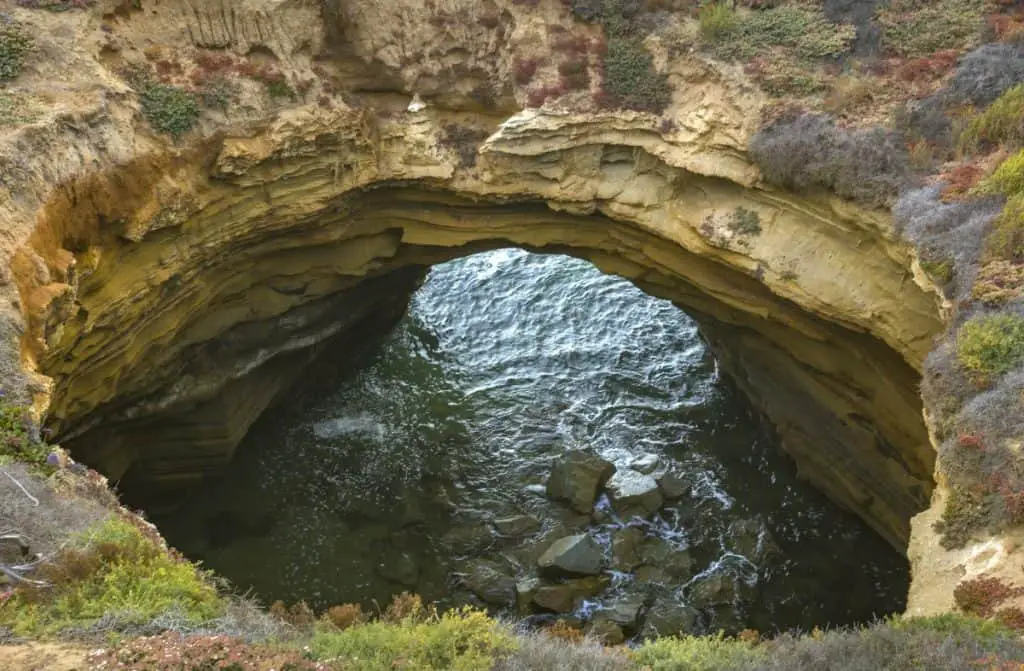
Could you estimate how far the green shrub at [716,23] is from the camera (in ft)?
51.7

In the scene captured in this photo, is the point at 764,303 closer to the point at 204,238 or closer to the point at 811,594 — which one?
the point at 811,594

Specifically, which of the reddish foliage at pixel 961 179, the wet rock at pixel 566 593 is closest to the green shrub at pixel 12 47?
the wet rock at pixel 566 593

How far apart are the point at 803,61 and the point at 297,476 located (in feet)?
48.7

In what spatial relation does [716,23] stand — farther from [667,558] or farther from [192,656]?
[192,656]

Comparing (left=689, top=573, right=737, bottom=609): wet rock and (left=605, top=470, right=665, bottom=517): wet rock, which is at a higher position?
(left=605, top=470, right=665, bottom=517): wet rock

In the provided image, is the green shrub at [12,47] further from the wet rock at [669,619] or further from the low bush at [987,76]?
the low bush at [987,76]

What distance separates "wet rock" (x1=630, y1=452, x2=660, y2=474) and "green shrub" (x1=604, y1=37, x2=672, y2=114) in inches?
339

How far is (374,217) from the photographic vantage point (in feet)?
59.3

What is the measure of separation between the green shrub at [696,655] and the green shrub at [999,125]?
9551mm

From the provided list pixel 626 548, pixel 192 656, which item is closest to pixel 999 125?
pixel 626 548

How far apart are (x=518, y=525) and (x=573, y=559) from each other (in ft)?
6.18

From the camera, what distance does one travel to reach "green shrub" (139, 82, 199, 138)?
14.3 meters

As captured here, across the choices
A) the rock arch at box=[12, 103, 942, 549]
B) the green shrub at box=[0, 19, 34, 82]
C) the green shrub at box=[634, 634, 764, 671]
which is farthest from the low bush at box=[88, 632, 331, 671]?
the green shrub at box=[0, 19, 34, 82]

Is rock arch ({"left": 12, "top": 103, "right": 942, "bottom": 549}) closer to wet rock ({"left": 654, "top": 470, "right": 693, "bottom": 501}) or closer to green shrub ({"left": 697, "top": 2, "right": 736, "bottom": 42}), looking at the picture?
green shrub ({"left": 697, "top": 2, "right": 736, "bottom": 42})
